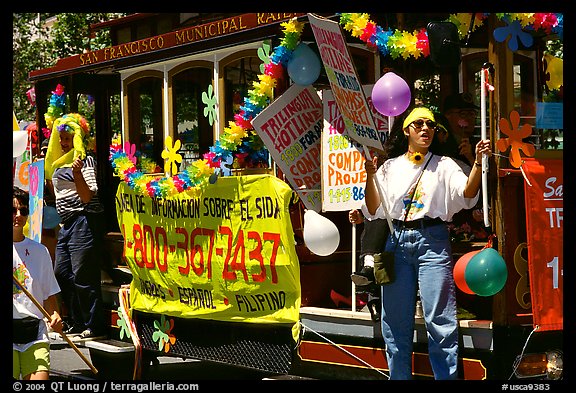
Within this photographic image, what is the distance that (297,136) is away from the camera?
313 inches

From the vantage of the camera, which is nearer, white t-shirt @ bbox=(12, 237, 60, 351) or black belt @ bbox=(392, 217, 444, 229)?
white t-shirt @ bbox=(12, 237, 60, 351)

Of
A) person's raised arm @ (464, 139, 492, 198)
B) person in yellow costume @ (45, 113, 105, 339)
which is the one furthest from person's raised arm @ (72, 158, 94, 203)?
person's raised arm @ (464, 139, 492, 198)

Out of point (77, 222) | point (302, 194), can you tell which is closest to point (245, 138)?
point (302, 194)

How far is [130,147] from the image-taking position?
9789 millimetres

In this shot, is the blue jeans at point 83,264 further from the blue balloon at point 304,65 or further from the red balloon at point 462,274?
the red balloon at point 462,274

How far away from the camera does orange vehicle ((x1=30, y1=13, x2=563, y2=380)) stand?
662 cm

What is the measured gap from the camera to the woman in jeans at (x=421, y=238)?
667 centimetres

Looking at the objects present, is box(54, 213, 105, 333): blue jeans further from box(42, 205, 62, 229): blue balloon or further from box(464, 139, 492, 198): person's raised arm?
box(464, 139, 492, 198): person's raised arm

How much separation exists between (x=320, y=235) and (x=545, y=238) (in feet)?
5.22

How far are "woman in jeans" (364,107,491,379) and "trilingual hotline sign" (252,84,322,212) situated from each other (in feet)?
2.95
